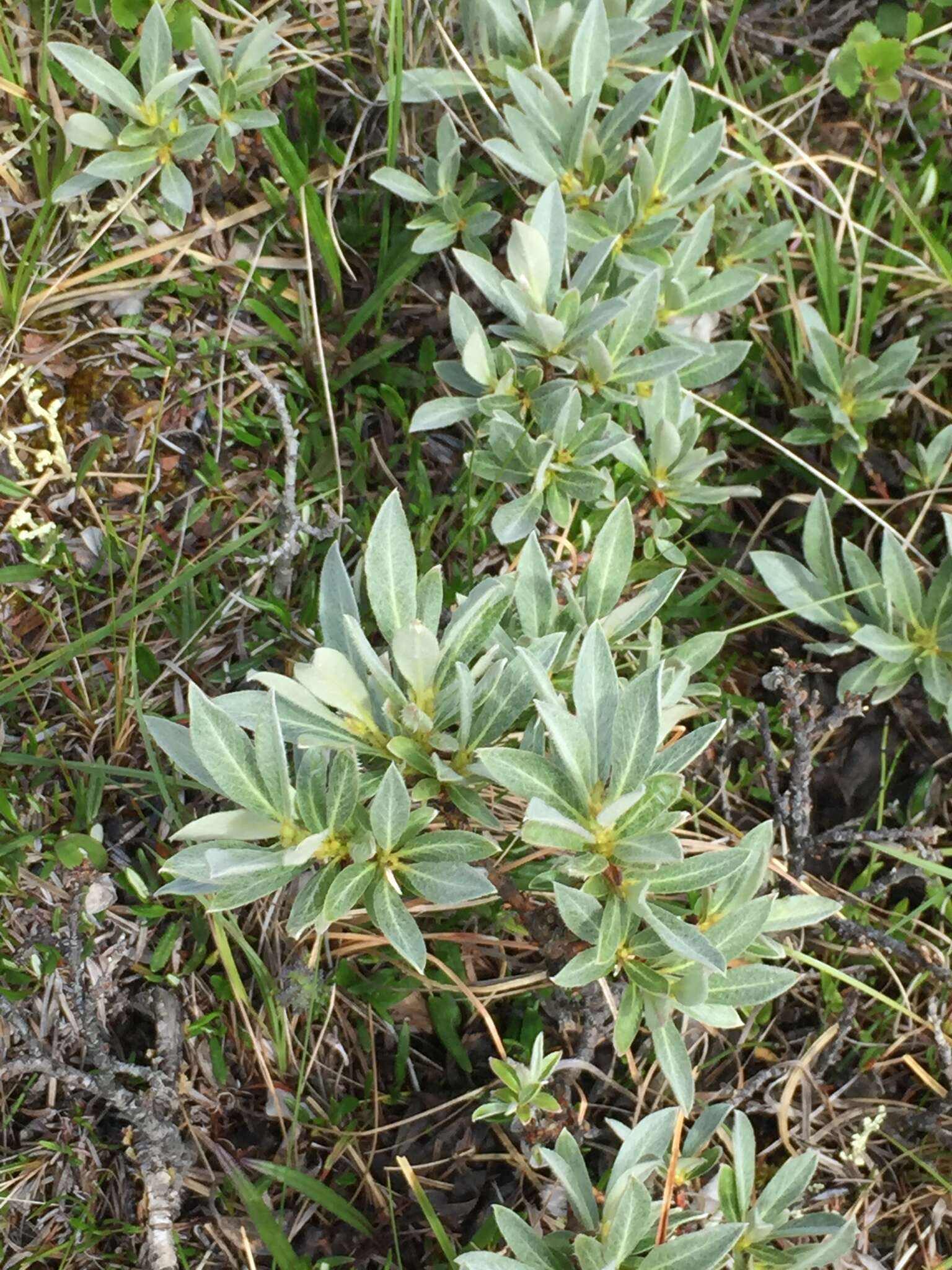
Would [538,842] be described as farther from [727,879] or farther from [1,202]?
[1,202]

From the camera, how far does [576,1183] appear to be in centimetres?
140

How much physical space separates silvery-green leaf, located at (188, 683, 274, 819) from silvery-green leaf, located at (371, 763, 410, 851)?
Result: 150 mm

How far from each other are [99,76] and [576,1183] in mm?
1979

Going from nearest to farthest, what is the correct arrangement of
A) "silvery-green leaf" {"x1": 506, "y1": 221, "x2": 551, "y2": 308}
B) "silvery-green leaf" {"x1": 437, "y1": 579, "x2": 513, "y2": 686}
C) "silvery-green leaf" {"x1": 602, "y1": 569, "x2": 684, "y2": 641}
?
1. "silvery-green leaf" {"x1": 437, "y1": 579, "x2": 513, "y2": 686}
2. "silvery-green leaf" {"x1": 602, "y1": 569, "x2": 684, "y2": 641}
3. "silvery-green leaf" {"x1": 506, "y1": 221, "x2": 551, "y2": 308}

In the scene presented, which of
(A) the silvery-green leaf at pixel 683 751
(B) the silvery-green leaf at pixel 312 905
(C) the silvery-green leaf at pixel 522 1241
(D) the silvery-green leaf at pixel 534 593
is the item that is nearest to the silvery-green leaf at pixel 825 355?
(D) the silvery-green leaf at pixel 534 593

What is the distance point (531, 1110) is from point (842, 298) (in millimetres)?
1762

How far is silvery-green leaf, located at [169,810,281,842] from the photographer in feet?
4.15

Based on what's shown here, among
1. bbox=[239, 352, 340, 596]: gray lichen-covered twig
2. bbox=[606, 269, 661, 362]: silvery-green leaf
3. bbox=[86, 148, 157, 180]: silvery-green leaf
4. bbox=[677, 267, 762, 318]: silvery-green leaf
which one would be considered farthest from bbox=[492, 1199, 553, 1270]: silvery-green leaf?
bbox=[86, 148, 157, 180]: silvery-green leaf

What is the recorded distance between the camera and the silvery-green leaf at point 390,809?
119cm

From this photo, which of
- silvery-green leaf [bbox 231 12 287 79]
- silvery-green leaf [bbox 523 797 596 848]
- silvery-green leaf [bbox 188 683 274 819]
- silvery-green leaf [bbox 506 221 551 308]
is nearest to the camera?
silvery-green leaf [bbox 523 797 596 848]

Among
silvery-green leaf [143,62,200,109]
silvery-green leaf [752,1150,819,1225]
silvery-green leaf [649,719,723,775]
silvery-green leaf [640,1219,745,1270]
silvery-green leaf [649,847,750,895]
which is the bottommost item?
silvery-green leaf [752,1150,819,1225]

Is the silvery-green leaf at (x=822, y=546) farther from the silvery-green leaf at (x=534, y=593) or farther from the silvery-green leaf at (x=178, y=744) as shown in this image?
the silvery-green leaf at (x=178, y=744)

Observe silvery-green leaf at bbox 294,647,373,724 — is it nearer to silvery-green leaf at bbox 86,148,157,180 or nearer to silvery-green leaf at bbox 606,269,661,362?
silvery-green leaf at bbox 606,269,661,362

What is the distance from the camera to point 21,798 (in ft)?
6.11
